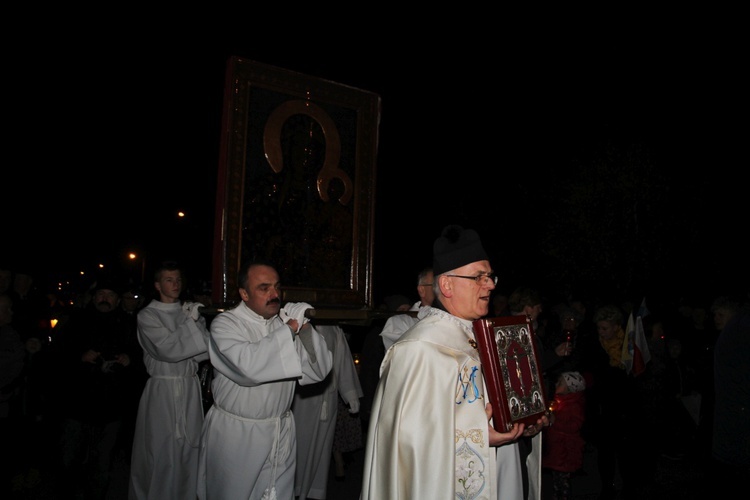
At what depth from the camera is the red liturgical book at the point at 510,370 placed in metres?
2.69

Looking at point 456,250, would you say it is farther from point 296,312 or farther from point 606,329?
point 606,329

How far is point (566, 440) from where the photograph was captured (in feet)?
18.5

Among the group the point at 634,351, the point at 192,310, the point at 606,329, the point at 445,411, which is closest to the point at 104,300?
the point at 192,310

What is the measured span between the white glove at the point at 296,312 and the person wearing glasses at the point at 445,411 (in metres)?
1.10

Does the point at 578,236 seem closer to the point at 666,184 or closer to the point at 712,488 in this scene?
the point at 666,184

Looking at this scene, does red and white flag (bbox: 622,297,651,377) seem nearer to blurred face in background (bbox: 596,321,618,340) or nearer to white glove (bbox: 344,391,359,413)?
blurred face in background (bbox: 596,321,618,340)

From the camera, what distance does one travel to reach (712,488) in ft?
14.5

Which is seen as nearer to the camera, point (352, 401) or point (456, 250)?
point (456, 250)

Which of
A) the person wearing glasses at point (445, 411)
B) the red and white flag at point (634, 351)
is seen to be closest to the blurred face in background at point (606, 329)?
the red and white flag at point (634, 351)

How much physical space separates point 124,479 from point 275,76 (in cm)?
563

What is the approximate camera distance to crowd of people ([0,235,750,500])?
9.20 feet

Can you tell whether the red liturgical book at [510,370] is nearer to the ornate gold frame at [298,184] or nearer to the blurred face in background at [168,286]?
the ornate gold frame at [298,184]

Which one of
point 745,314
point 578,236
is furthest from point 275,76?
point 578,236

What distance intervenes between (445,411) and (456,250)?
2.66ft
